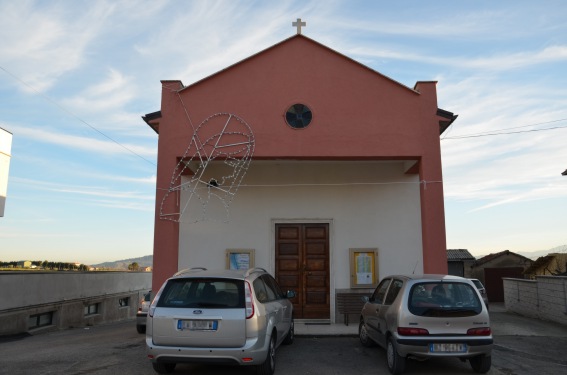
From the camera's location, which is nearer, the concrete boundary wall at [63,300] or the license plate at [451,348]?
the license plate at [451,348]

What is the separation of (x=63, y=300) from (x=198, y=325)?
1311 cm

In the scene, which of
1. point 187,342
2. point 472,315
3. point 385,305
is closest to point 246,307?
point 187,342

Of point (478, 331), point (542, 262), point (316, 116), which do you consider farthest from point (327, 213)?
point (542, 262)

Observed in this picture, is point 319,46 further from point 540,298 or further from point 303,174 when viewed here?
point 540,298

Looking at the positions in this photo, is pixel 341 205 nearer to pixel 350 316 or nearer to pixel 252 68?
pixel 350 316

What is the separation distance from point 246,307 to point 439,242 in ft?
19.3

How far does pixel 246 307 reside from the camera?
240 inches

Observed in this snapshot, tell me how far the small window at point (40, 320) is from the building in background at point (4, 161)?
11.6ft

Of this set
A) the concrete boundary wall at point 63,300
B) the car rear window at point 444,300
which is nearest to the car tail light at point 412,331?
the car rear window at point 444,300

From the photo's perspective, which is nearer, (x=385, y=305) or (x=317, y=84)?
(x=385, y=305)

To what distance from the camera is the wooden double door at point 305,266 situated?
1188cm

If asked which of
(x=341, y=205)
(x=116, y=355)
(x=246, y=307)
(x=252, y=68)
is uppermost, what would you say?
(x=252, y=68)

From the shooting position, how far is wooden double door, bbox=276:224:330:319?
11.9m

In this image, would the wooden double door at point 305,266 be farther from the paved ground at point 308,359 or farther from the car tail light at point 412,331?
the car tail light at point 412,331
